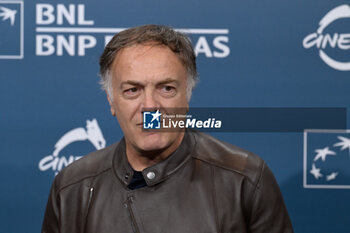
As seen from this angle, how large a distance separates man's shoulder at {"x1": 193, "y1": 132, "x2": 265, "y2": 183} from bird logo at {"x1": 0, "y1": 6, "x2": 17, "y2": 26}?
0.91 meters

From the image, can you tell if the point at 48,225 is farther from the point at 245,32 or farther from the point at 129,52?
the point at 245,32

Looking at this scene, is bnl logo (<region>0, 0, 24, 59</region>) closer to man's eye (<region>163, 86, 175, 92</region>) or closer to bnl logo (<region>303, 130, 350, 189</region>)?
man's eye (<region>163, 86, 175, 92</region>)

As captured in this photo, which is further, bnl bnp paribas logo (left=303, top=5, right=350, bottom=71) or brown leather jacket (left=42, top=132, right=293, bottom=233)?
bnl bnp paribas logo (left=303, top=5, right=350, bottom=71)

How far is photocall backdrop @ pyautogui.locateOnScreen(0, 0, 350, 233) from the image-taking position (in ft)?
5.70

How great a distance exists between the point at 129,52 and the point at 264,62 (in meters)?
0.78

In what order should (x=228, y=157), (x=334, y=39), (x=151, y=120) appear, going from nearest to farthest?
(x=151, y=120) → (x=228, y=157) → (x=334, y=39)

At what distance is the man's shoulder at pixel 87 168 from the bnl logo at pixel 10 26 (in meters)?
0.67

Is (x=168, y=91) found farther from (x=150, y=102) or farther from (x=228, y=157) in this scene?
(x=228, y=157)

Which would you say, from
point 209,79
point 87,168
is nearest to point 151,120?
point 87,168

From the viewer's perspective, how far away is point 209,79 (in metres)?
1.77

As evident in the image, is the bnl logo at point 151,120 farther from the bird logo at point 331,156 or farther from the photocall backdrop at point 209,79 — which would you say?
the bird logo at point 331,156

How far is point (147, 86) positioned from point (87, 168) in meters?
0.33

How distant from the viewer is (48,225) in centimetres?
133

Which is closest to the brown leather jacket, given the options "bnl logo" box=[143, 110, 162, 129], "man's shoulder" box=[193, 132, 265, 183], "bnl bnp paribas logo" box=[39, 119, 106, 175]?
"man's shoulder" box=[193, 132, 265, 183]
